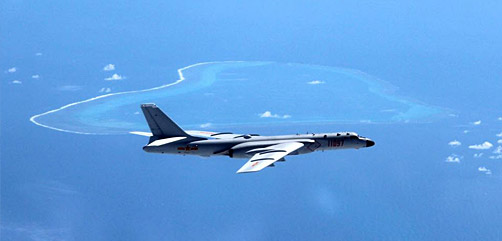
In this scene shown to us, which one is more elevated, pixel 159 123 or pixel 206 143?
pixel 159 123

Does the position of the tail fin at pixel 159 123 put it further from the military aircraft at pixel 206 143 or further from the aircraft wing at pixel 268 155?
the aircraft wing at pixel 268 155

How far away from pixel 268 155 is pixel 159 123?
13453mm

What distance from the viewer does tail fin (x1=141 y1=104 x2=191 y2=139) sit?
81500mm

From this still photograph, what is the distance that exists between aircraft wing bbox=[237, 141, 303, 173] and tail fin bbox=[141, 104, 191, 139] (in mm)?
9401

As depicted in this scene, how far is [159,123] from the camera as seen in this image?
8188 centimetres

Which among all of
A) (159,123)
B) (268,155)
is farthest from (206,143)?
(268,155)

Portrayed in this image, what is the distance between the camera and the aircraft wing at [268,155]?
72.6m

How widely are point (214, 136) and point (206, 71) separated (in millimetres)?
105585

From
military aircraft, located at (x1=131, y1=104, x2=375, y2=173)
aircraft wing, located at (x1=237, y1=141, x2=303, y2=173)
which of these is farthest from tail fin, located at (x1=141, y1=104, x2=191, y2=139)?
aircraft wing, located at (x1=237, y1=141, x2=303, y2=173)

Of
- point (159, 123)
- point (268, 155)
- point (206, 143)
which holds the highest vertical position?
point (159, 123)

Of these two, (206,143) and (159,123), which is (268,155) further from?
(159,123)

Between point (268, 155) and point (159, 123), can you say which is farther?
point (159, 123)

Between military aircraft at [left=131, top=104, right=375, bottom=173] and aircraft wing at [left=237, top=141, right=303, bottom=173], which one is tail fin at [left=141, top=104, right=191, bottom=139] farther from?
aircraft wing at [left=237, top=141, right=303, bottom=173]

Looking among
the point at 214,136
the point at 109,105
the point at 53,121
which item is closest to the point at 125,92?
the point at 109,105
